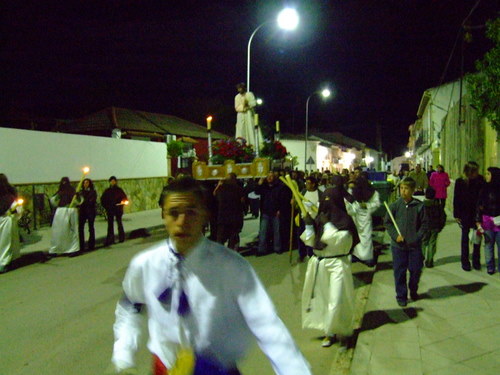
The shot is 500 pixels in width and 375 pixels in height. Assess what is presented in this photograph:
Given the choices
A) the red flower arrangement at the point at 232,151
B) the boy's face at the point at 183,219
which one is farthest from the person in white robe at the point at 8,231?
the boy's face at the point at 183,219

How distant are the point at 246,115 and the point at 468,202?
609 cm

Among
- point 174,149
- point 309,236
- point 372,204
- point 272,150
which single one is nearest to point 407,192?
point 309,236

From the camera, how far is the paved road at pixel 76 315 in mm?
4770

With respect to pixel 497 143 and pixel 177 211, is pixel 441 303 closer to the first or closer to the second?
pixel 177 211

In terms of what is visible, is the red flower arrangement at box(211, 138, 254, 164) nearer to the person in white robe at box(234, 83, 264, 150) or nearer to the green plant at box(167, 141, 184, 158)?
the person in white robe at box(234, 83, 264, 150)

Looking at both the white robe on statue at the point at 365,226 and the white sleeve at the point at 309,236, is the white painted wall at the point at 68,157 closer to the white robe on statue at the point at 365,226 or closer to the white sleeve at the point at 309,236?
the white robe on statue at the point at 365,226

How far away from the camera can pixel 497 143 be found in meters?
12.4

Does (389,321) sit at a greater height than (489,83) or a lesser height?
lesser

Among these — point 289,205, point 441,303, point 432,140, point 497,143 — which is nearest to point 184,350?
point 441,303

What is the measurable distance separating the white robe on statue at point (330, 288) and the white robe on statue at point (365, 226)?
352 centimetres

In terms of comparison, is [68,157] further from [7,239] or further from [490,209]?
[490,209]

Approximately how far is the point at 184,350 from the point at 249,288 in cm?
37

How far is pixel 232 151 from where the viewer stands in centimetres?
1184

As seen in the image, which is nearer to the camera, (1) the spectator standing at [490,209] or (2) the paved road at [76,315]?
(2) the paved road at [76,315]
